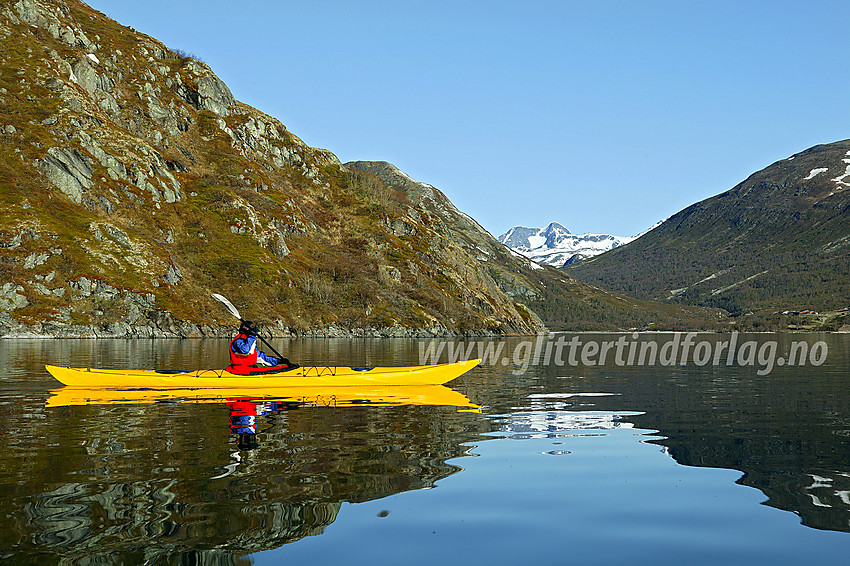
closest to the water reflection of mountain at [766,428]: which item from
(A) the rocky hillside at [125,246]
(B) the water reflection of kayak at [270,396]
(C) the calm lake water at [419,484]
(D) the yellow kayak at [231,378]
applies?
(C) the calm lake water at [419,484]

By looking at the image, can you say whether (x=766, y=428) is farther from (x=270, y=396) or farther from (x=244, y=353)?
(x=244, y=353)

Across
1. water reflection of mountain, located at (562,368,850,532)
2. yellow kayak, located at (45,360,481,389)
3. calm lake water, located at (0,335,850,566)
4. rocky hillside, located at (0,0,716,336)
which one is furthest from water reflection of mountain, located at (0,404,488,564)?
rocky hillside, located at (0,0,716,336)

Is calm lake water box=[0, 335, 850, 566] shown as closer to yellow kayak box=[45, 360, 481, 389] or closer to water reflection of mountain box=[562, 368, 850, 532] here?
water reflection of mountain box=[562, 368, 850, 532]

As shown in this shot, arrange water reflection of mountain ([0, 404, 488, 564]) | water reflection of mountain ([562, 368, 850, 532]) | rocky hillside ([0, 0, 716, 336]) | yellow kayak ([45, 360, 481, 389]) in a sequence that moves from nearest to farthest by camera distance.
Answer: water reflection of mountain ([0, 404, 488, 564]) → water reflection of mountain ([562, 368, 850, 532]) → yellow kayak ([45, 360, 481, 389]) → rocky hillside ([0, 0, 716, 336])

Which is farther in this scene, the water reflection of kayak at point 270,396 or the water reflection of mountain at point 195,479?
the water reflection of kayak at point 270,396

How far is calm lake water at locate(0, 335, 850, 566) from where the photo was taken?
12.1m

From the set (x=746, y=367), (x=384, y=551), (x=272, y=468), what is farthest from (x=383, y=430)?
(x=746, y=367)

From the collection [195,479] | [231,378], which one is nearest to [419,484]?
[195,479]

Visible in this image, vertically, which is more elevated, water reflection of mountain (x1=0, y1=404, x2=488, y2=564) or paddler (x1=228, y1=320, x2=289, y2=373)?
paddler (x1=228, y1=320, x2=289, y2=373)

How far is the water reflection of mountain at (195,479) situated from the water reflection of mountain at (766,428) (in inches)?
328

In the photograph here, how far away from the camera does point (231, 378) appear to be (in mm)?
34594

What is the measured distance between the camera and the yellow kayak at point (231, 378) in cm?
3466

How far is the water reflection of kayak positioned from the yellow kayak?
28 centimetres

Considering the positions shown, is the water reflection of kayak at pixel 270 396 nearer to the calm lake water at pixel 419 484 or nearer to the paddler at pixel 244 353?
the paddler at pixel 244 353
